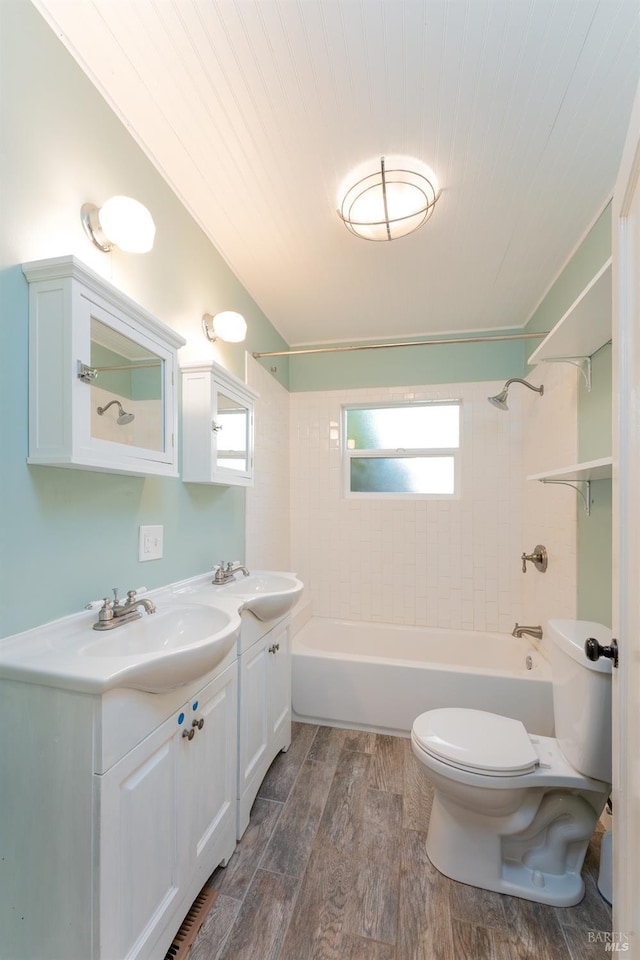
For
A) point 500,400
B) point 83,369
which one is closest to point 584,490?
point 500,400

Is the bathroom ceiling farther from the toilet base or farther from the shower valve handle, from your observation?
the toilet base

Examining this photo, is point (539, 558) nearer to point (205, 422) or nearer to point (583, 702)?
point (583, 702)

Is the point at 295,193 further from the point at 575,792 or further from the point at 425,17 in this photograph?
the point at 575,792

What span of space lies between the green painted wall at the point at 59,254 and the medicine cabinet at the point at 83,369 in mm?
38

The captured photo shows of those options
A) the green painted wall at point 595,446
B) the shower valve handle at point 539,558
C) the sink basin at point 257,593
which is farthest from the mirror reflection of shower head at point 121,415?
the shower valve handle at point 539,558

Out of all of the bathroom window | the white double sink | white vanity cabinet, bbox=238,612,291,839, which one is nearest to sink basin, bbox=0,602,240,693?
the white double sink

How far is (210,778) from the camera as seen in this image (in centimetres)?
119

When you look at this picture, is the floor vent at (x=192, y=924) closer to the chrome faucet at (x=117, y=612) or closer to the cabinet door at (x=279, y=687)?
the cabinet door at (x=279, y=687)

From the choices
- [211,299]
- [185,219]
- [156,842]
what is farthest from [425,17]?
[156,842]

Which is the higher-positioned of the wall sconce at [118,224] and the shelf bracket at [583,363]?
the wall sconce at [118,224]

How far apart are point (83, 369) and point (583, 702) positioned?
176cm

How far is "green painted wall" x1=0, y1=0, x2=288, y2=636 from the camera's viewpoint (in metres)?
0.91

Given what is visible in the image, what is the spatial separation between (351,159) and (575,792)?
2319 mm

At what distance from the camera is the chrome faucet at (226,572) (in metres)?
1.71
